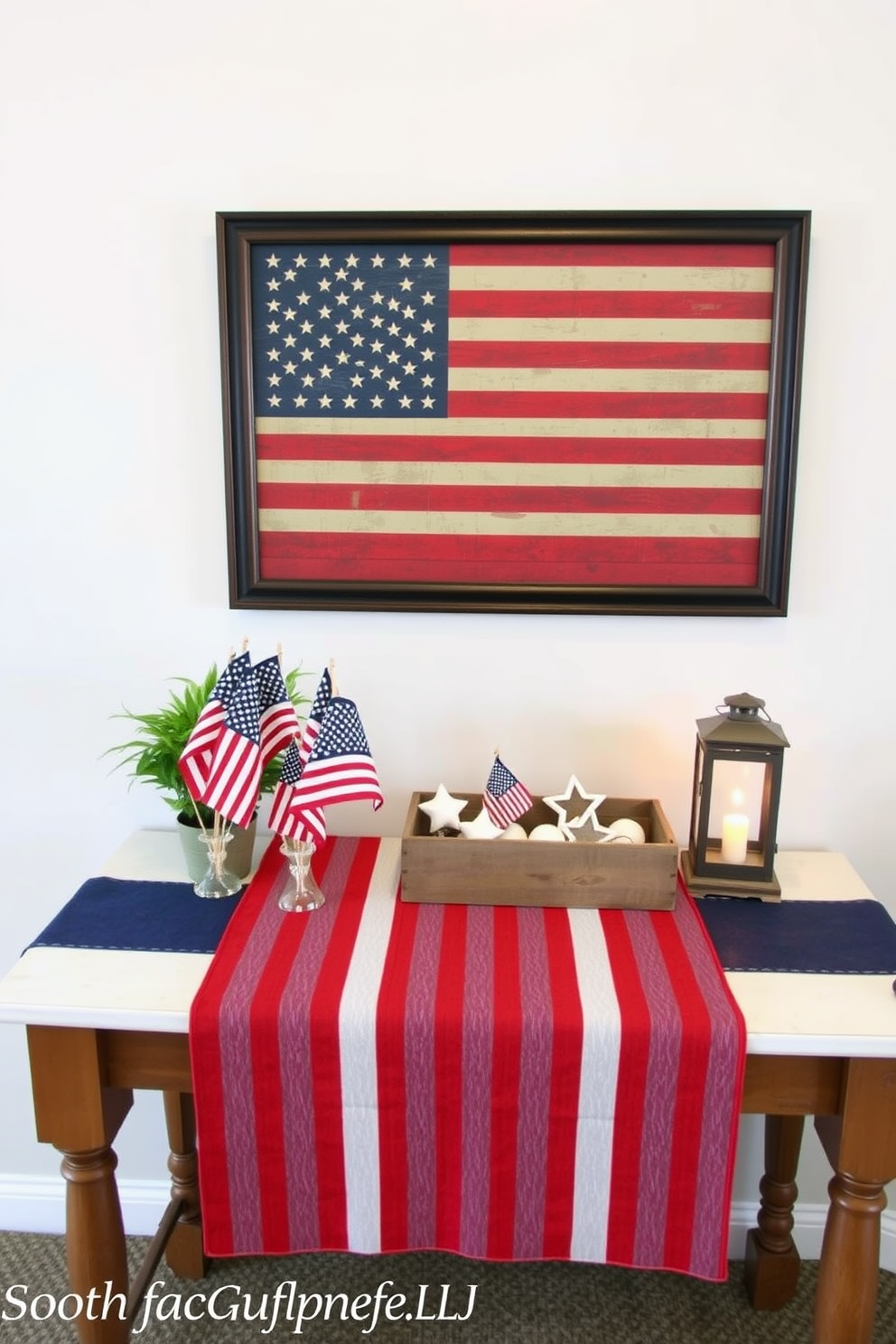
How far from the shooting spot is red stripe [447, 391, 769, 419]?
169 centimetres

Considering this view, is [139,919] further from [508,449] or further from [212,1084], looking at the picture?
[508,449]

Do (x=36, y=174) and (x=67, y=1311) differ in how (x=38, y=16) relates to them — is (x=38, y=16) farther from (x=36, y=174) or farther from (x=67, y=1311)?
(x=67, y=1311)

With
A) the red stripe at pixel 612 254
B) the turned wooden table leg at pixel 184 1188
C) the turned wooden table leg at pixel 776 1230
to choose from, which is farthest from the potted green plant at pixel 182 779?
the turned wooden table leg at pixel 776 1230

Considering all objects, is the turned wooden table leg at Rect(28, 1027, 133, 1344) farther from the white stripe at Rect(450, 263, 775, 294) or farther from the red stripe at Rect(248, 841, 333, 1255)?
the white stripe at Rect(450, 263, 775, 294)

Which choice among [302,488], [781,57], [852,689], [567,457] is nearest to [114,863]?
[302,488]

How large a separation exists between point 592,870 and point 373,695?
57 cm

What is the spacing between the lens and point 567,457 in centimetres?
173

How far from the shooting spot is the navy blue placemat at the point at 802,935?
1.44 m

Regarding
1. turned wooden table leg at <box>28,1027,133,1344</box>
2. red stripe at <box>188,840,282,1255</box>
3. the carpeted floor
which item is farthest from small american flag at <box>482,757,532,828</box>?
the carpeted floor

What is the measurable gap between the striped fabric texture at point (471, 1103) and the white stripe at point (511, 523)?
76cm

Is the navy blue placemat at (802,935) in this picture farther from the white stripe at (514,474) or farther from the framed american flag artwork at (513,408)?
the white stripe at (514,474)

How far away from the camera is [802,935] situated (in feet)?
4.95

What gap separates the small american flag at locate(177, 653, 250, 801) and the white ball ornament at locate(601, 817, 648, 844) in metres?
0.68

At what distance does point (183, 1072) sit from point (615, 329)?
1414 millimetres
